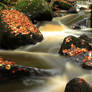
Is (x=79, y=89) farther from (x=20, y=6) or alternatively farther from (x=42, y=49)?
(x=20, y=6)

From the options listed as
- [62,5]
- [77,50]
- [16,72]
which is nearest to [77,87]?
[16,72]

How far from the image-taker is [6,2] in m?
12.1

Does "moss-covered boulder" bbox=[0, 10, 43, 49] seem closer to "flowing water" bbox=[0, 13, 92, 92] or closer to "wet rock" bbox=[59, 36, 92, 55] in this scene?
"flowing water" bbox=[0, 13, 92, 92]

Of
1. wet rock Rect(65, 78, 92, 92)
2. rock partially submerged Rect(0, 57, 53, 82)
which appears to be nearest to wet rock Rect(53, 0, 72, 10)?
rock partially submerged Rect(0, 57, 53, 82)

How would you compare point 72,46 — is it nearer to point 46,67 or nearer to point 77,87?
point 46,67

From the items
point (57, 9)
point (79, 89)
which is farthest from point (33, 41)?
point (57, 9)

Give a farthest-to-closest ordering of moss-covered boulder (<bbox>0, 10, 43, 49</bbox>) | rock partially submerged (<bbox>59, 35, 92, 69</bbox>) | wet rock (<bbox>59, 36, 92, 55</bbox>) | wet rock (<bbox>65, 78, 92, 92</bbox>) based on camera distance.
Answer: moss-covered boulder (<bbox>0, 10, 43, 49</bbox>)
wet rock (<bbox>59, 36, 92, 55</bbox>)
rock partially submerged (<bbox>59, 35, 92, 69</bbox>)
wet rock (<bbox>65, 78, 92, 92</bbox>)

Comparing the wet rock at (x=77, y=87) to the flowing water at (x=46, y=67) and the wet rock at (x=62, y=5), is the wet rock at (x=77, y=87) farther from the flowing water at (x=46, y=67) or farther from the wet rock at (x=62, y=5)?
the wet rock at (x=62, y=5)

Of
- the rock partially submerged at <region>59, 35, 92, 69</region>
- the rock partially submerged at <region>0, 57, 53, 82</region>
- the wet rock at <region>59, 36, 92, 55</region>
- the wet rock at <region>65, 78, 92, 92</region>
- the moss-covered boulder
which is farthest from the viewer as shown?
the moss-covered boulder

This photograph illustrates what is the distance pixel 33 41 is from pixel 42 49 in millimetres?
662

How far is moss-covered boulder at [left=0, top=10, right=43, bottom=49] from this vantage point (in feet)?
26.1

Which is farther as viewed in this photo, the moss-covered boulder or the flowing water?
the moss-covered boulder

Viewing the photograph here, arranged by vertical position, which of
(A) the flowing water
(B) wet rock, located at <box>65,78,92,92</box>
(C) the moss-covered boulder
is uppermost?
(C) the moss-covered boulder

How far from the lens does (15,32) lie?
8.03m
